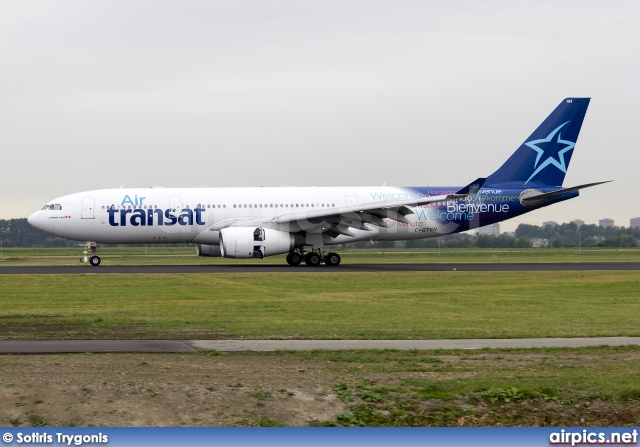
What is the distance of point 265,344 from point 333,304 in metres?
9.14

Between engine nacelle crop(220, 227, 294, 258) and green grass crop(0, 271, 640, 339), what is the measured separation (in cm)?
342

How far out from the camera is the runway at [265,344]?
17.5 metres

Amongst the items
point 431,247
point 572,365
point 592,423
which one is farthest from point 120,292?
point 431,247

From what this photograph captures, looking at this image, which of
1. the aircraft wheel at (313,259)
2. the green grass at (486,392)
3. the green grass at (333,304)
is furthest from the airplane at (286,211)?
the green grass at (486,392)

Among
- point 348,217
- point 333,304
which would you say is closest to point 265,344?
point 333,304

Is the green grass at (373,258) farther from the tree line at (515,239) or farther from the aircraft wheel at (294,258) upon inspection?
the tree line at (515,239)

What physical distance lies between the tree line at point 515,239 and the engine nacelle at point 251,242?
31.9m

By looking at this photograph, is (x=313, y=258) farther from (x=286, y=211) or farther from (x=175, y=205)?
(x=175, y=205)

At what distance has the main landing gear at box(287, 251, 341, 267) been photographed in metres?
45.7

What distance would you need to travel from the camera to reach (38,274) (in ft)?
129

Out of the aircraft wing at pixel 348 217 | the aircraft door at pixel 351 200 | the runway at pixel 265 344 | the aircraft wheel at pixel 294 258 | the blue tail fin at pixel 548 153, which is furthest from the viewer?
the blue tail fin at pixel 548 153

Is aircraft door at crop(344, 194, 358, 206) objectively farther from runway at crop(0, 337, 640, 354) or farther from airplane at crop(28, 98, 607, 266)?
runway at crop(0, 337, 640, 354)

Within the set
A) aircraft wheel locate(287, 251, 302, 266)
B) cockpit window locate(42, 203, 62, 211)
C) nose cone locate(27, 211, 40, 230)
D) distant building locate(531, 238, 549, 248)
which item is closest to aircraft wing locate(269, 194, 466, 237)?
aircraft wheel locate(287, 251, 302, 266)

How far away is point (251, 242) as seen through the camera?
1671 inches
